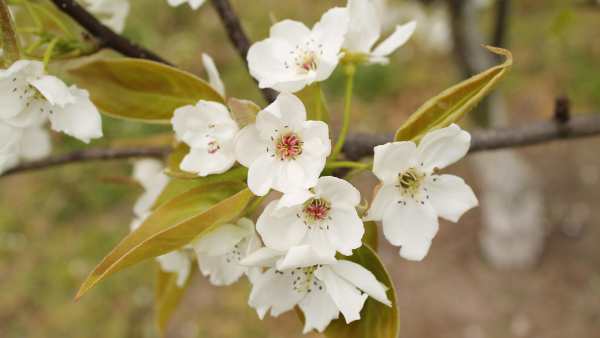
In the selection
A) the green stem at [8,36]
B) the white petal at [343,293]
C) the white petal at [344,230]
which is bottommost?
the white petal at [343,293]

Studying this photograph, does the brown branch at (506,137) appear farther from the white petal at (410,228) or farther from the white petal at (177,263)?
the white petal at (177,263)

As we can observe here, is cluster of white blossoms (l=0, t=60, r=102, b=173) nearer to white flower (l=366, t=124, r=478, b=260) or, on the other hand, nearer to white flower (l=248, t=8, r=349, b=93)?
white flower (l=248, t=8, r=349, b=93)

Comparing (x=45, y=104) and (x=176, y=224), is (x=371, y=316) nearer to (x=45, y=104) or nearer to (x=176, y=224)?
(x=176, y=224)

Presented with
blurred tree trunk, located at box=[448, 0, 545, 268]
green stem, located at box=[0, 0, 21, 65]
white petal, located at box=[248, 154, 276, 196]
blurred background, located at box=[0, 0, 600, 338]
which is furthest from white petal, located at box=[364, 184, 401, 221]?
blurred tree trunk, located at box=[448, 0, 545, 268]

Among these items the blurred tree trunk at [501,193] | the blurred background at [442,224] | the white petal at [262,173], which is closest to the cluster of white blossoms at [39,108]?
the white petal at [262,173]

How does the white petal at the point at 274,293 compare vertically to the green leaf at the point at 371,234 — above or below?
below
